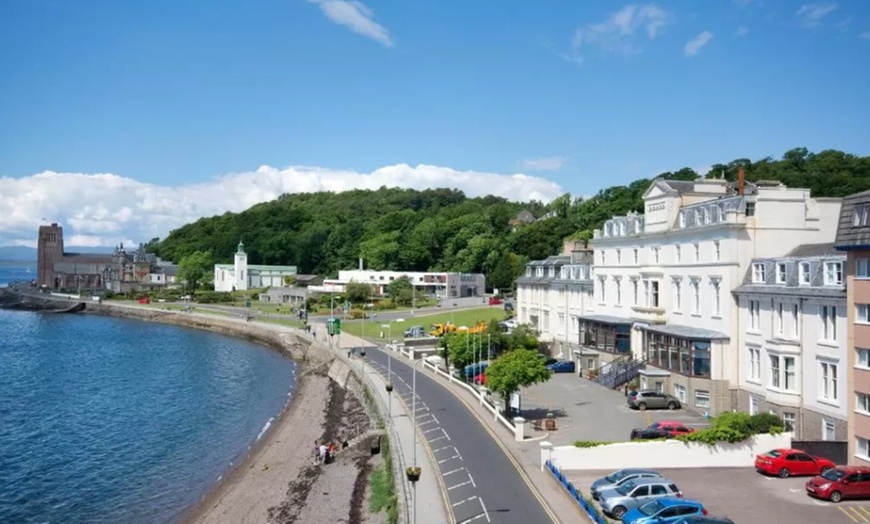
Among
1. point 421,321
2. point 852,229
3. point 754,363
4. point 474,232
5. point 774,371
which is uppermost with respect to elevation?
point 474,232

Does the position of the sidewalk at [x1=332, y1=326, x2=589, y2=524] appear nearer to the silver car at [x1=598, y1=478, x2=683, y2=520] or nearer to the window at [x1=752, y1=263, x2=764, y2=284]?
the silver car at [x1=598, y1=478, x2=683, y2=520]

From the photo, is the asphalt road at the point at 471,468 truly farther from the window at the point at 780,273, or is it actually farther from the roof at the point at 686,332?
the window at the point at 780,273

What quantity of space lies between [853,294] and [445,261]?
11756cm

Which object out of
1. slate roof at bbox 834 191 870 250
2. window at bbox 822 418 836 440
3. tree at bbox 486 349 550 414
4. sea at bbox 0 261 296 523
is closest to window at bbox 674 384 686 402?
tree at bbox 486 349 550 414

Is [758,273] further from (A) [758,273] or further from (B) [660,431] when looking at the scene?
(B) [660,431]

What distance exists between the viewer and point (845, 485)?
1010 inches

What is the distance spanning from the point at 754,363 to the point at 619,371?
1161 centimetres

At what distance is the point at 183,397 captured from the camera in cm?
6091

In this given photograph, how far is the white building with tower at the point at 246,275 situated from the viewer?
163250mm

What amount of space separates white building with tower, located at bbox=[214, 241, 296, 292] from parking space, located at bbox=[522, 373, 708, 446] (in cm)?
12197

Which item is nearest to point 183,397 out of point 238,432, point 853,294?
point 238,432

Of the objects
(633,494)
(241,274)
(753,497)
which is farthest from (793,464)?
(241,274)

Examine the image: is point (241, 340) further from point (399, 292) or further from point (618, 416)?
point (618, 416)

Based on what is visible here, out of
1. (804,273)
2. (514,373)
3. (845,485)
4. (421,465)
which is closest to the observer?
(845,485)
